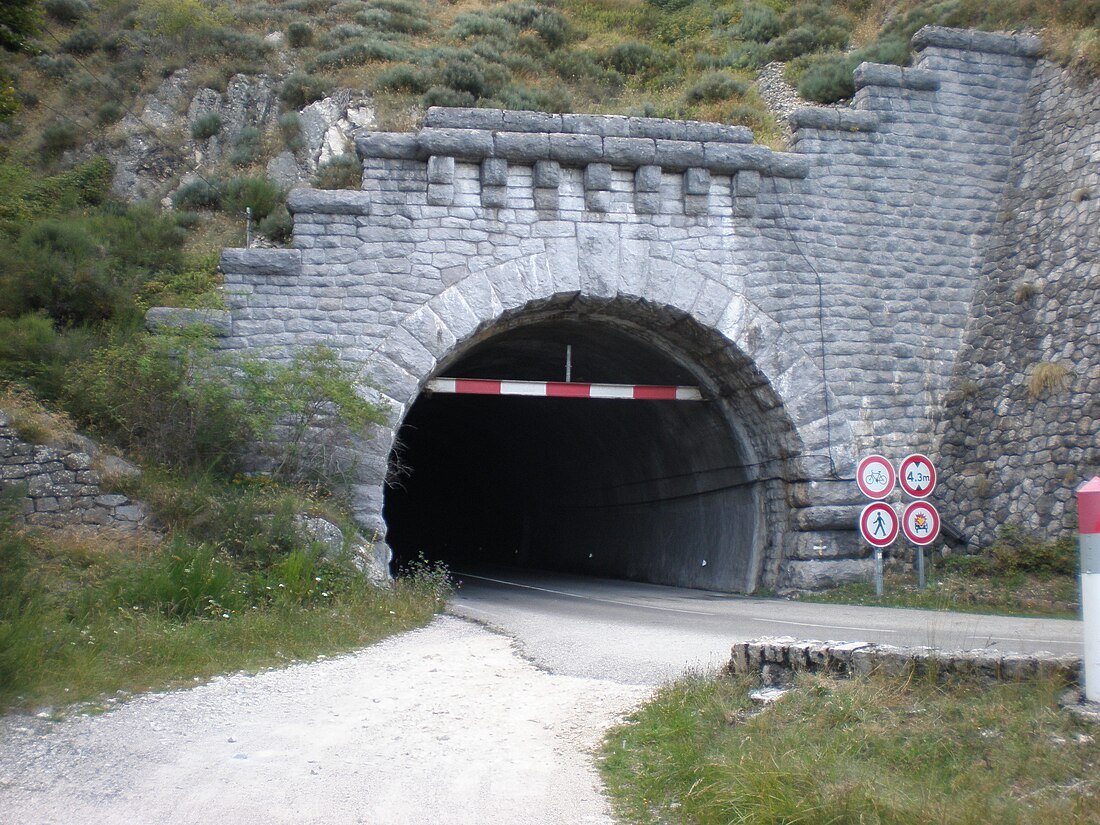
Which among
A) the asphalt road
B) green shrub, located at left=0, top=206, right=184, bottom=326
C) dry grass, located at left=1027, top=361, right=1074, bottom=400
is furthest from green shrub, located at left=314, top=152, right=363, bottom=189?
dry grass, located at left=1027, top=361, right=1074, bottom=400

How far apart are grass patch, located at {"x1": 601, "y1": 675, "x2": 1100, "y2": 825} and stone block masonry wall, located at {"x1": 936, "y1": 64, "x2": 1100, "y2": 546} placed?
7966mm

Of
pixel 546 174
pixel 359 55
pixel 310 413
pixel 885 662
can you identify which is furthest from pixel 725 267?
pixel 359 55

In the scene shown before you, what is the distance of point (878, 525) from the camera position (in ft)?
40.8

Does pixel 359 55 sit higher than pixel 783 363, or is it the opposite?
pixel 359 55

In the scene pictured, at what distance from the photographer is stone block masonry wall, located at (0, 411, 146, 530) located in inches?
362

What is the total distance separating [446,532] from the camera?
1138 inches

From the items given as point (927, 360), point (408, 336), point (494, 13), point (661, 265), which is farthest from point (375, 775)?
point (494, 13)

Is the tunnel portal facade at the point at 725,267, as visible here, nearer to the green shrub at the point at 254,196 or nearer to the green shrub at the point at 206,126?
the green shrub at the point at 254,196

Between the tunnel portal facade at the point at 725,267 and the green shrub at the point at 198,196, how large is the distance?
6831 mm

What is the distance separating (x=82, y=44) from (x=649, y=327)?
1911 centimetres

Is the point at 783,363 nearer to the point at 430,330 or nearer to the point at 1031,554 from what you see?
the point at 1031,554

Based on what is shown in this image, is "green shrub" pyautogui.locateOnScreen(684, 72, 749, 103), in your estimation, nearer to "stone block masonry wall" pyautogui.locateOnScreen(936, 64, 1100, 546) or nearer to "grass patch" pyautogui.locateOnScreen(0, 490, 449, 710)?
"stone block masonry wall" pyautogui.locateOnScreen(936, 64, 1100, 546)

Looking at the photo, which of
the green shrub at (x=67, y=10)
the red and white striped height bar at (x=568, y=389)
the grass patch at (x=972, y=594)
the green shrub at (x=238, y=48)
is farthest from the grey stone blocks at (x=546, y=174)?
the green shrub at (x=67, y=10)

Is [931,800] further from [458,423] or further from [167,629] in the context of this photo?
[458,423]
